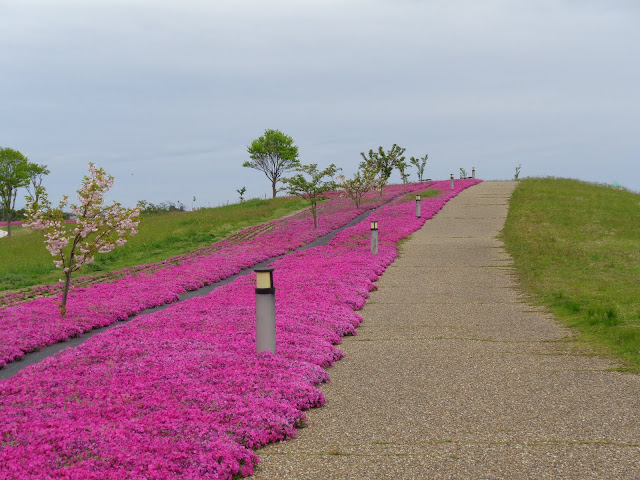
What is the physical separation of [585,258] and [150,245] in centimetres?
2194

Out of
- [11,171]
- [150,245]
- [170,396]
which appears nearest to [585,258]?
[170,396]

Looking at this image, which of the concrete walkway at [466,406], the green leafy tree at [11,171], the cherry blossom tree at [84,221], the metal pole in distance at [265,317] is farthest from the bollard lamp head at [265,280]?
the green leafy tree at [11,171]

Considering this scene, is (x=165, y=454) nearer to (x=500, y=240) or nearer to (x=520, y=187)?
(x=500, y=240)

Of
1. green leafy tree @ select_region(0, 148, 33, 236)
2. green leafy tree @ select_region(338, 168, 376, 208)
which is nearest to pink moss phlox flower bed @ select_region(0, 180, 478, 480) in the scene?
green leafy tree @ select_region(338, 168, 376, 208)

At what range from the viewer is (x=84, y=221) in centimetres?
1484

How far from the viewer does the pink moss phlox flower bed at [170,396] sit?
5.09m

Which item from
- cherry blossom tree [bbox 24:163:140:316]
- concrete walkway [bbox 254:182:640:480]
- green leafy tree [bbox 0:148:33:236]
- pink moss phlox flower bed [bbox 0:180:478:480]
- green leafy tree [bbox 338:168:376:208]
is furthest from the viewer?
green leafy tree [bbox 0:148:33:236]

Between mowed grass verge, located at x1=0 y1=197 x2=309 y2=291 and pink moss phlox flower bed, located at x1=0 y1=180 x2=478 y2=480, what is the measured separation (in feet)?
39.1

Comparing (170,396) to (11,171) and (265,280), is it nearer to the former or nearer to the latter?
(265,280)

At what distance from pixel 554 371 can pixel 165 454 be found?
5.77 meters

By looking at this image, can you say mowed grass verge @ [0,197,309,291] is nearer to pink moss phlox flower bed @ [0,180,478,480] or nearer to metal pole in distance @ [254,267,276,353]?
pink moss phlox flower bed @ [0,180,478,480]

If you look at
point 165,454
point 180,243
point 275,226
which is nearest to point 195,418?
point 165,454

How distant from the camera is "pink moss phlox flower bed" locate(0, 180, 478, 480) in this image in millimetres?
5094

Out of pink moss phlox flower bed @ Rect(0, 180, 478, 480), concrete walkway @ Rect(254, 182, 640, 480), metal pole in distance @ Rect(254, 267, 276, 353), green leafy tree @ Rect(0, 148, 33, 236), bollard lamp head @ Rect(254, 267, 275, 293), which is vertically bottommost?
concrete walkway @ Rect(254, 182, 640, 480)
